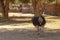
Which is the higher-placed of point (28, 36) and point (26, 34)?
point (28, 36)

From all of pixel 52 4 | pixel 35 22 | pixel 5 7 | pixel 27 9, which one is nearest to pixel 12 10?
pixel 27 9

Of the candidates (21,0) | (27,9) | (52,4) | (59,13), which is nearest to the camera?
(59,13)

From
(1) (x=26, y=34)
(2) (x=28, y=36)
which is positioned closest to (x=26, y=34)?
(1) (x=26, y=34)

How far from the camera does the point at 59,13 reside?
44.1 m

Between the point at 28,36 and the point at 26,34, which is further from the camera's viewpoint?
the point at 26,34

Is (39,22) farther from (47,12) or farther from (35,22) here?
(47,12)

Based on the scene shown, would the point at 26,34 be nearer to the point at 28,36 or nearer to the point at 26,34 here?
the point at 26,34

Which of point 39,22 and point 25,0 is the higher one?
point 39,22

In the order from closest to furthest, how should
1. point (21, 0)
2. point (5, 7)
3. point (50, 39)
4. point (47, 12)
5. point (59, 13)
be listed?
point (50, 39)
point (5, 7)
point (59, 13)
point (47, 12)
point (21, 0)

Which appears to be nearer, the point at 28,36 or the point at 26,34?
the point at 28,36

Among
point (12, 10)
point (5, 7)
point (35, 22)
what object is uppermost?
point (35, 22)

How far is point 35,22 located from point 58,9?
31.1 m

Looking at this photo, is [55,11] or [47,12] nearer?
[55,11]

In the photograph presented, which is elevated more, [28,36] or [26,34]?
[28,36]
